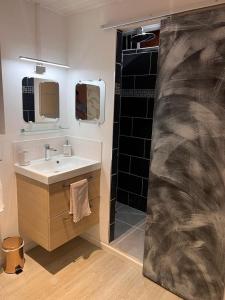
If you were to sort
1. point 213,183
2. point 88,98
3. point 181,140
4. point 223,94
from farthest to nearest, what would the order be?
point 88,98 → point 181,140 → point 213,183 → point 223,94

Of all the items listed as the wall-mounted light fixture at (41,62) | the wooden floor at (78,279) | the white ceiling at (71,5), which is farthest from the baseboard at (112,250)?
the white ceiling at (71,5)

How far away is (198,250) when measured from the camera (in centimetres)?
171

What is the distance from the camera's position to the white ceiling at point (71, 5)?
1.97m

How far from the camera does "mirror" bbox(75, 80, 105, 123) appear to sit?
7.19 feet

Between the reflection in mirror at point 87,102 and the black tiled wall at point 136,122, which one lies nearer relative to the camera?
the reflection in mirror at point 87,102

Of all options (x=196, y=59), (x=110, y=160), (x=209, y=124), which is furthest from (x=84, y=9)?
(x=209, y=124)

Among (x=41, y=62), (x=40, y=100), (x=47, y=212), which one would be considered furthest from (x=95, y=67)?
(x=47, y=212)

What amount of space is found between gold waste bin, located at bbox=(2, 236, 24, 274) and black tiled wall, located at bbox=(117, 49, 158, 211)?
166 cm

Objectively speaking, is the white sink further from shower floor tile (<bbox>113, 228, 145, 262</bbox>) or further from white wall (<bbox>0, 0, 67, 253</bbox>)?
shower floor tile (<bbox>113, 228, 145, 262</bbox>)

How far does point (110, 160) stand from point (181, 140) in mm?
783

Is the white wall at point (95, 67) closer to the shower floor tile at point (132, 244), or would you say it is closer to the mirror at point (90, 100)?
the mirror at point (90, 100)

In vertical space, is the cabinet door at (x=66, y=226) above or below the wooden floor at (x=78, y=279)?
above

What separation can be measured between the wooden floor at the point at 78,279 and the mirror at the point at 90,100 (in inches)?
55.7

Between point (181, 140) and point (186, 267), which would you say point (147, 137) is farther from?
point (186, 267)
